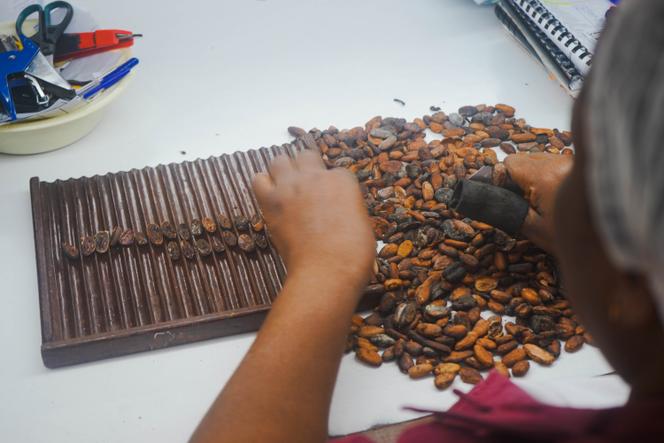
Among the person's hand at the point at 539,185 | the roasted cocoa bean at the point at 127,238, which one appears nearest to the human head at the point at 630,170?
the person's hand at the point at 539,185

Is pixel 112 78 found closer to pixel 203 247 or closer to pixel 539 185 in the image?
pixel 203 247

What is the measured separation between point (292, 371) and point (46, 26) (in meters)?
0.81

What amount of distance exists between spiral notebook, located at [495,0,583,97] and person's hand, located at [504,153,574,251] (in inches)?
14.4

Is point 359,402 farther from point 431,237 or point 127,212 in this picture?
point 127,212

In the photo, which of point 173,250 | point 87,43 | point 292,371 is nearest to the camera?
point 292,371

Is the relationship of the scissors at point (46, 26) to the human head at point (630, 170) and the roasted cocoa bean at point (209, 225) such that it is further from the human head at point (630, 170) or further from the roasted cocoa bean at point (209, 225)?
the human head at point (630, 170)

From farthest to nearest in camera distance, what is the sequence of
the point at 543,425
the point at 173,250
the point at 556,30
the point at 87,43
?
1. the point at 556,30
2. the point at 87,43
3. the point at 173,250
4. the point at 543,425

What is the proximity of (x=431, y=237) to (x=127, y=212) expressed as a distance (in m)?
0.42

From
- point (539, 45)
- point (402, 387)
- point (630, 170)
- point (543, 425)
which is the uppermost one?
point (630, 170)

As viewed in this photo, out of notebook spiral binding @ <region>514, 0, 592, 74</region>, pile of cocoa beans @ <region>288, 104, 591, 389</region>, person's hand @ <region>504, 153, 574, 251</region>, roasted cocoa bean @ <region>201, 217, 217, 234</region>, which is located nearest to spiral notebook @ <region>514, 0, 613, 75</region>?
notebook spiral binding @ <region>514, 0, 592, 74</region>

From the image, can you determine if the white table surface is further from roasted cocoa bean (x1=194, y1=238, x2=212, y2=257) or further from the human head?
the human head

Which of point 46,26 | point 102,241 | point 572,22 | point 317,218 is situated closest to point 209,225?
point 102,241

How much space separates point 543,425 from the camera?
473 mm

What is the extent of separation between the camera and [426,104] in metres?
1.33
